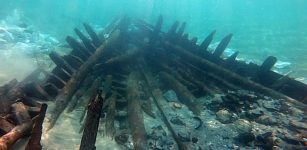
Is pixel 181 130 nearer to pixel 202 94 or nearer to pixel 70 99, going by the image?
pixel 202 94

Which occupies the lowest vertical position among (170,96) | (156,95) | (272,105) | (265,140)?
(265,140)

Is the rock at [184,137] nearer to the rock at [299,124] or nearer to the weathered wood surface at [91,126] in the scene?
the rock at [299,124]

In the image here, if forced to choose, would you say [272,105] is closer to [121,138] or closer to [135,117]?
[135,117]

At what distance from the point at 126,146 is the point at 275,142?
3.45 metres

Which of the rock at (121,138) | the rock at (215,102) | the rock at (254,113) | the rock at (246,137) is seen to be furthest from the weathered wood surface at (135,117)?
the rock at (254,113)

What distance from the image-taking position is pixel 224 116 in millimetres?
7578

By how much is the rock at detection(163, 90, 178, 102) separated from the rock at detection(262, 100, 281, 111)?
2.63 m

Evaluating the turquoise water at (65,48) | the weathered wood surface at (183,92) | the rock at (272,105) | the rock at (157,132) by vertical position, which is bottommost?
the rock at (157,132)

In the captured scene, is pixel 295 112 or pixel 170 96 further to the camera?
pixel 170 96

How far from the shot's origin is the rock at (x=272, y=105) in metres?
8.02

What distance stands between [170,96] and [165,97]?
169 mm

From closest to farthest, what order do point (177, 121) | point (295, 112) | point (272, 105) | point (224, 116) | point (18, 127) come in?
point (18, 127), point (177, 121), point (224, 116), point (295, 112), point (272, 105)

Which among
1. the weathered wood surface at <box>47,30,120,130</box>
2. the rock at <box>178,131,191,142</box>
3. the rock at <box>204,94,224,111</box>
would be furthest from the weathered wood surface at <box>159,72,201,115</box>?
the weathered wood surface at <box>47,30,120,130</box>

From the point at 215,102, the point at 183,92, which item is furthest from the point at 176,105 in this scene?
the point at 215,102
